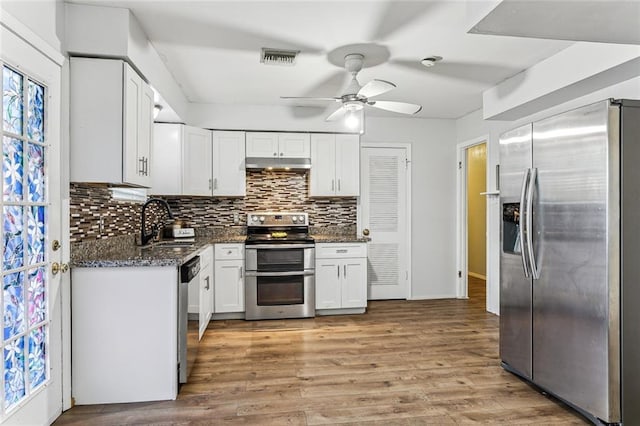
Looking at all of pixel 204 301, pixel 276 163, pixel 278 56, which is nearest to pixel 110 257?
pixel 204 301

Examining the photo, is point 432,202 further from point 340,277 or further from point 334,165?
point 340,277

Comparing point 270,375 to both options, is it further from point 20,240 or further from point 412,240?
point 412,240

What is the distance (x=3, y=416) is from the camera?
180 centimetres

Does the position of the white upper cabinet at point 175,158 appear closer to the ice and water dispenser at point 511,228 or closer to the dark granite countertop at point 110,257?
the dark granite countertop at point 110,257

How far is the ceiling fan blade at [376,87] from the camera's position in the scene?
2977mm

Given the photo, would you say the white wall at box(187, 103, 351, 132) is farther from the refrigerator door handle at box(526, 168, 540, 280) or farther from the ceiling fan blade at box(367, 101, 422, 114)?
the refrigerator door handle at box(526, 168, 540, 280)

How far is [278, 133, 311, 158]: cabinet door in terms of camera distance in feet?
15.5

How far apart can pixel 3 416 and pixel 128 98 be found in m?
1.79

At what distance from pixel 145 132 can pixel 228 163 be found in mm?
1796

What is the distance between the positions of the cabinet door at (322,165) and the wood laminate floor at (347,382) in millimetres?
1571

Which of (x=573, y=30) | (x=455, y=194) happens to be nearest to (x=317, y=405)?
(x=573, y=30)

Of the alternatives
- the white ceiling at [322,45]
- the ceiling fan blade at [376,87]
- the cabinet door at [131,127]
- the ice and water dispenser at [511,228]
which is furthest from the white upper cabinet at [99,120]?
the ice and water dispenser at [511,228]

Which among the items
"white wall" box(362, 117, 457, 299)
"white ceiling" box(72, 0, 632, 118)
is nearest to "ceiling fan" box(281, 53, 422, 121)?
"white ceiling" box(72, 0, 632, 118)

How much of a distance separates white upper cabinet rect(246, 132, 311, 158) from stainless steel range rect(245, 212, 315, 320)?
1.02 meters
